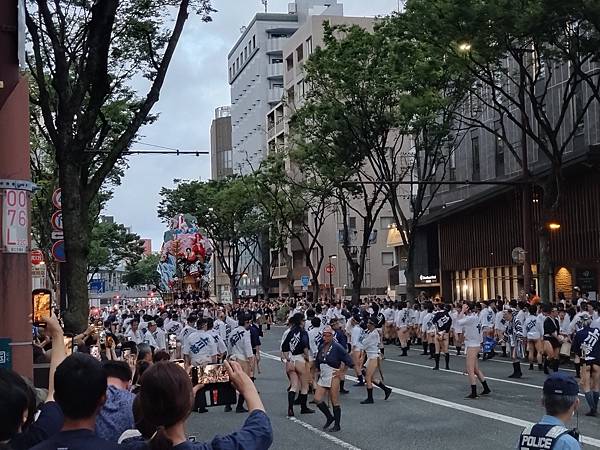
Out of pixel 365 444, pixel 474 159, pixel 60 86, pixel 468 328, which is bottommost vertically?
pixel 365 444

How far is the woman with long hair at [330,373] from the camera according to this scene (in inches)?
Answer: 562

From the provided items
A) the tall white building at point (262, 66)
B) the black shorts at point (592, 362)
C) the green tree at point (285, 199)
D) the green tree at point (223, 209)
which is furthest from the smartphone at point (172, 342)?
the tall white building at point (262, 66)

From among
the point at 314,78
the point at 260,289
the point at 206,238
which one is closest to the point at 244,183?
the point at 206,238

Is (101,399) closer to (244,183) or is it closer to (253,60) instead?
(244,183)

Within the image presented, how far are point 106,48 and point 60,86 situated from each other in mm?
976

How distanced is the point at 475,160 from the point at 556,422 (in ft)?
130

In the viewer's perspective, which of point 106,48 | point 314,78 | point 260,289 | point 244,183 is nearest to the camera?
point 106,48

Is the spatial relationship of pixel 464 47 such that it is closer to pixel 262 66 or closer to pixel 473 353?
pixel 473 353

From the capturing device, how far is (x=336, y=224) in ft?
223

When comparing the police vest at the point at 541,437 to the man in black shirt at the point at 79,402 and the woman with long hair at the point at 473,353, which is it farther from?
the woman with long hair at the point at 473,353

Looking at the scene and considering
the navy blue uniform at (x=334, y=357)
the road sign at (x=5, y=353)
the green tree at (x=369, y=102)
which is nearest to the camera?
the road sign at (x=5, y=353)

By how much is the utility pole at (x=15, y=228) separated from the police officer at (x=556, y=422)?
5.72 metres

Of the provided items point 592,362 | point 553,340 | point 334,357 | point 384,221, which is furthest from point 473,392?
point 384,221

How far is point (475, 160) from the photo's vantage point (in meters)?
43.9
